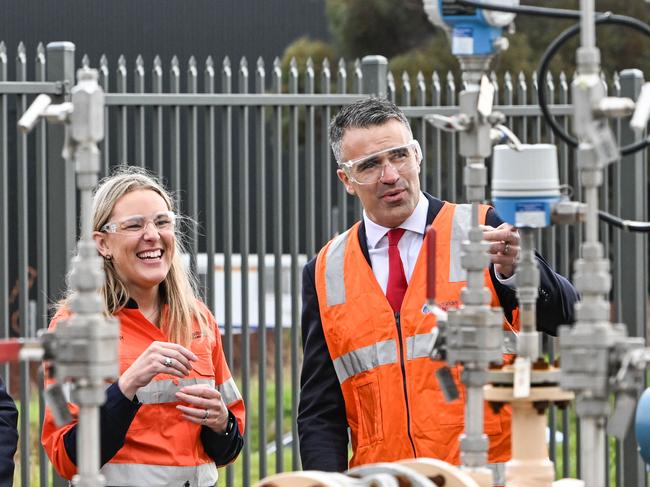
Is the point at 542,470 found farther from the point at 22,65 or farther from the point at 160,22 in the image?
the point at 160,22

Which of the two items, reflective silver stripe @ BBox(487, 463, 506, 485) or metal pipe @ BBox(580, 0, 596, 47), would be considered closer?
metal pipe @ BBox(580, 0, 596, 47)

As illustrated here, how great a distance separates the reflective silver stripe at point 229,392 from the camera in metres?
4.03

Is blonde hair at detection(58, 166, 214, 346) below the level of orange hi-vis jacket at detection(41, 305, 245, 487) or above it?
above

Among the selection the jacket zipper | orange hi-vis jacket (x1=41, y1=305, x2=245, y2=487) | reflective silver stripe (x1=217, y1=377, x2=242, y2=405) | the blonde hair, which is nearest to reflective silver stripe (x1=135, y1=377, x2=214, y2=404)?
orange hi-vis jacket (x1=41, y1=305, x2=245, y2=487)

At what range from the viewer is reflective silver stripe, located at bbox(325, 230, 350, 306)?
3.81 m

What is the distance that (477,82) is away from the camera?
2518 mm

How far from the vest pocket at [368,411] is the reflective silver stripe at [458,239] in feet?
1.19

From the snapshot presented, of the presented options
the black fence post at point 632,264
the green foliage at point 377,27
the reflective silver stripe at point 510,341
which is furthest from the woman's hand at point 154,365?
the green foliage at point 377,27

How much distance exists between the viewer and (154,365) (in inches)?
138

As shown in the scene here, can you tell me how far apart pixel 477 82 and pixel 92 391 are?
904mm

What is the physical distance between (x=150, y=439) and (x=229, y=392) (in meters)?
0.42

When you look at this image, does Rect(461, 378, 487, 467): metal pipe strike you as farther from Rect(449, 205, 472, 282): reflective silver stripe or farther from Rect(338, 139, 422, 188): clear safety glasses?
Rect(338, 139, 422, 188): clear safety glasses

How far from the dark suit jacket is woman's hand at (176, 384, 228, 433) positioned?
0.26 metres

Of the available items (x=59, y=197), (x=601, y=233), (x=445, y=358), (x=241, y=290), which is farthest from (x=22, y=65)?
(x=445, y=358)
